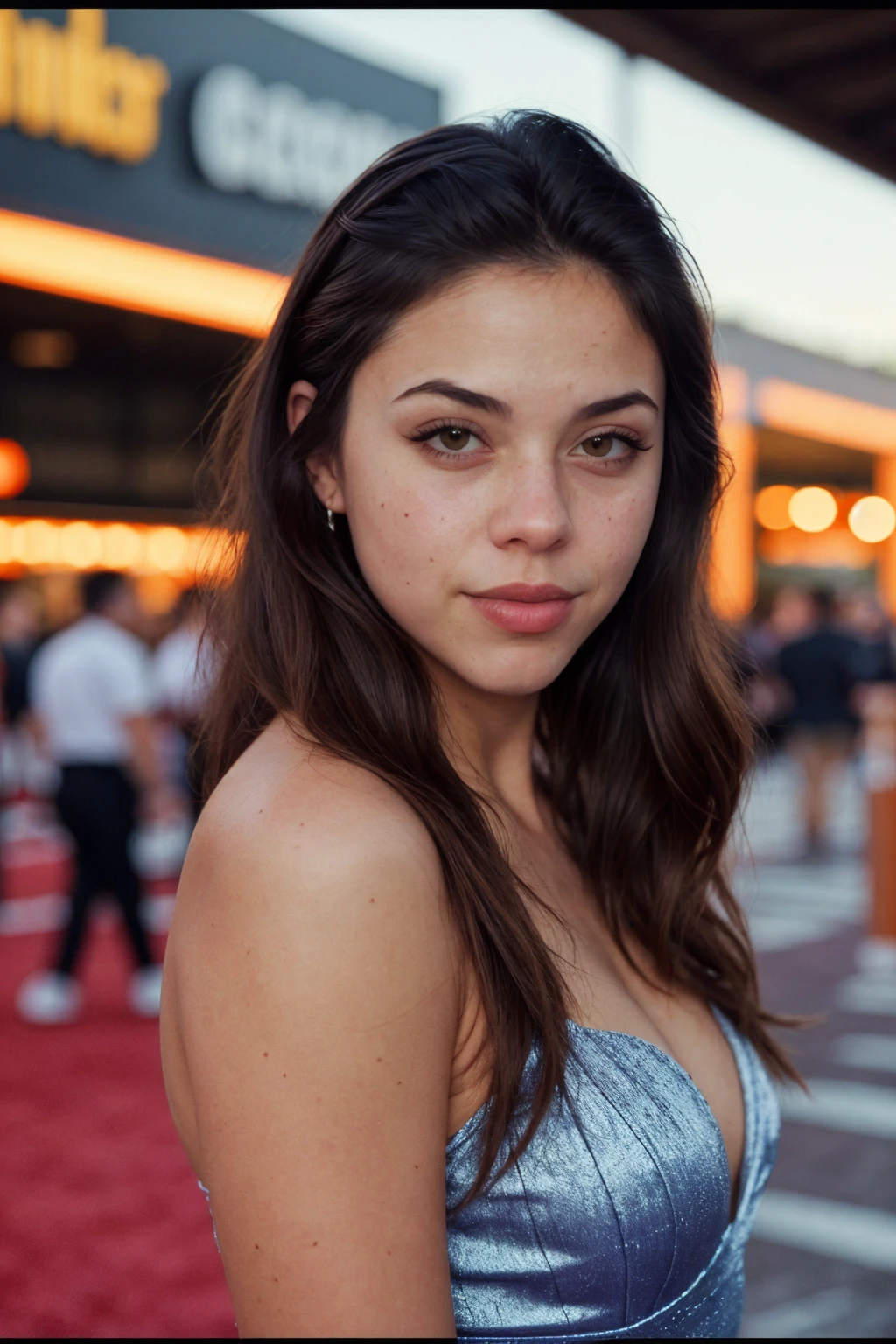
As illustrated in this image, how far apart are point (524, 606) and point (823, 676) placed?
9781mm

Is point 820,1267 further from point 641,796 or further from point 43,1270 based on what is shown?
point 641,796

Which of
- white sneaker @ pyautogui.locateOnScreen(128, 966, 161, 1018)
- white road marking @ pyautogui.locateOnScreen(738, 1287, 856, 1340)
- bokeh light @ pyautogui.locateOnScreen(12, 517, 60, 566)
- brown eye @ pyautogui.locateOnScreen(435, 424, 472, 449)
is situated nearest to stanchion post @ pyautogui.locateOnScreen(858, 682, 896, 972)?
white road marking @ pyautogui.locateOnScreen(738, 1287, 856, 1340)

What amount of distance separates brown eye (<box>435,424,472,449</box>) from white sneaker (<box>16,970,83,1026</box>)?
5304 mm

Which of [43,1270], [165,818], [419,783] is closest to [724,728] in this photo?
[419,783]

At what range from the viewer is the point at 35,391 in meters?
13.9

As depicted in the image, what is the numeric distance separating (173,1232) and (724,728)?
2919mm

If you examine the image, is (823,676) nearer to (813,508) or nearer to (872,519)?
(813,508)

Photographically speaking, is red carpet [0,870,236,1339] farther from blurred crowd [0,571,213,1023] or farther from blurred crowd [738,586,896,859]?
blurred crowd [738,586,896,859]

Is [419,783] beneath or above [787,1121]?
above

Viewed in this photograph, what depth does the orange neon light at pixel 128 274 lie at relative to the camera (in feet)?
26.6

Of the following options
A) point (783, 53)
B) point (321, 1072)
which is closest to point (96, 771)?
point (783, 53)

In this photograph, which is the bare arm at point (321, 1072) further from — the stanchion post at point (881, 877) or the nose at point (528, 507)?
the stanchion post at point (881, 877)

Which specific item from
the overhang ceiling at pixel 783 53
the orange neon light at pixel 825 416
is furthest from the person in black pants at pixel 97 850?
the orange neon light at pixel 825 416

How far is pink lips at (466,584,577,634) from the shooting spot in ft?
3.91
